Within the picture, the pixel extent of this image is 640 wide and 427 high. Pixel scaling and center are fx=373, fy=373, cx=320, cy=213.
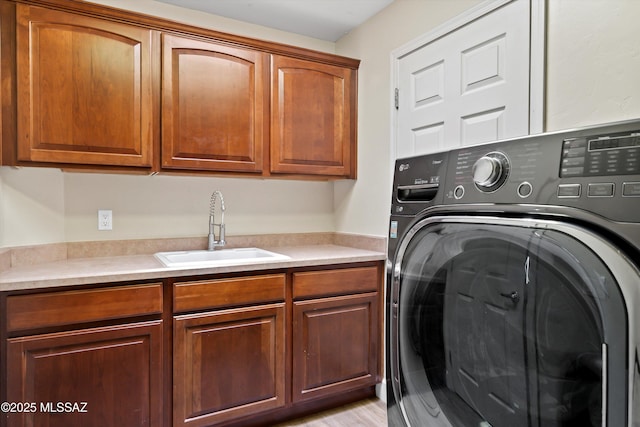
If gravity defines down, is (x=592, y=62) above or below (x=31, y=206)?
above

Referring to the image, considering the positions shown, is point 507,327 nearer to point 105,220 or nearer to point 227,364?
point 227,364

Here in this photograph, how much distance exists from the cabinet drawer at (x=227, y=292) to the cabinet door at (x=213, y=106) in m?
0.69

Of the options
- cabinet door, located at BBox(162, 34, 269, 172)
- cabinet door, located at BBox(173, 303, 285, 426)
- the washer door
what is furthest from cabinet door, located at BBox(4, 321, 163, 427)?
the washer door

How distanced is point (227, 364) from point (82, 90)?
5.06 feet

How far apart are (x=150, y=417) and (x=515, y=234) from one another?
1.74m

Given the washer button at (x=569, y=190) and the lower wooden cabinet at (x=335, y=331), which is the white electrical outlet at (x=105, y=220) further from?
the washer button at (x=569, y=190)

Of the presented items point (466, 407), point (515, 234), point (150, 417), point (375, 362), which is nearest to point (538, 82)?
point (515, 234)

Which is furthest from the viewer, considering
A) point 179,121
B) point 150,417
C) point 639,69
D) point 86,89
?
point 179,121

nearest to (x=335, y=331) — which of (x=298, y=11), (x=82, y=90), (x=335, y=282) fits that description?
(x=335, y=282)

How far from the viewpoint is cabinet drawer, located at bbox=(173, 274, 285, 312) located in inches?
69.8

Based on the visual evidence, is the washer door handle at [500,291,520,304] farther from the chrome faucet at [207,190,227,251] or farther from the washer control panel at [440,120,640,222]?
the chrome faucet at [207,190,227,251]

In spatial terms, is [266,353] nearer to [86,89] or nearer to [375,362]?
[375,362]

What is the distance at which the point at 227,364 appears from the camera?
1873 mm

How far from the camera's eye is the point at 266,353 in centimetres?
197
